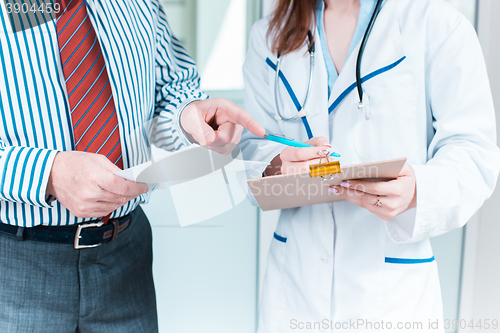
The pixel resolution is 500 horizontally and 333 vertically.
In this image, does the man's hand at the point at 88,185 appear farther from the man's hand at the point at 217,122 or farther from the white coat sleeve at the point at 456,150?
the white coat sleeve at the point at 456,150

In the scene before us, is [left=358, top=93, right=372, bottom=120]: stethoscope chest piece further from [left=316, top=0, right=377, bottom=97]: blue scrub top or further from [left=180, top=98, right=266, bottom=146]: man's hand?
[left=180, top=98, right=266, bottom=146]: man's hand

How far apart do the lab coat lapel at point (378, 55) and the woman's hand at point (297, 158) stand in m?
0.14

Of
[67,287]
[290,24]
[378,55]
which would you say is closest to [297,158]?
A: [378,55]

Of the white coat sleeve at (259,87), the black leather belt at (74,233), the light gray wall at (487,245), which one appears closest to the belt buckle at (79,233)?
the black leather belt at (74,233)

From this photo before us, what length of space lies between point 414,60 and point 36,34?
73 centimetres

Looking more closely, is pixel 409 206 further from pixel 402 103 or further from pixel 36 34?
pixel 36 34

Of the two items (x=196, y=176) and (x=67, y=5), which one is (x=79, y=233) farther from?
(x=67, y=5)

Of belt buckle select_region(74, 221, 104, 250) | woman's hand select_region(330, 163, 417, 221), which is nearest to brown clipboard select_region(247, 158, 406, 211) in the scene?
woman's hand select_region(330, 163, 417, 221)

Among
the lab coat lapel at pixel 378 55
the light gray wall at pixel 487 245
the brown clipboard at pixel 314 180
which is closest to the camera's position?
the brown clipboard at pixel 314 180

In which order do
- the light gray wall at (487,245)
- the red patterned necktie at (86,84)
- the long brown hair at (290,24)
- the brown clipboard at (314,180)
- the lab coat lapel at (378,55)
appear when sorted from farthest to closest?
the light gray wall at (487,245), the long brown hair at (290,24), the lab coat lapel at (378,55), the red patterned necktie at (86,84), the brown clipboard at (314,180)

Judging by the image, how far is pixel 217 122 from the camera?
0.75 meters

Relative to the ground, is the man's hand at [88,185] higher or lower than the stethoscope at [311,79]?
lower

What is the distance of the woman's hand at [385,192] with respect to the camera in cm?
61

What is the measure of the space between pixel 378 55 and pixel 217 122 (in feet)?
1.22
